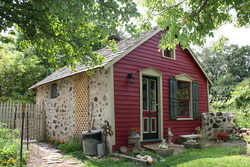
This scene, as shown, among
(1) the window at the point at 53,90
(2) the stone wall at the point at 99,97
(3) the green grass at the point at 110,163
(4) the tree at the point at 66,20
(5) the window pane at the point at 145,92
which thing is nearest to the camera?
(4) the tree at the point at 66,20

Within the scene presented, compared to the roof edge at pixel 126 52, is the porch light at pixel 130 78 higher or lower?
lower

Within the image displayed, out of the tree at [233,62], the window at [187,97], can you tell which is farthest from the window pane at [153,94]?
the tree at [233,62]

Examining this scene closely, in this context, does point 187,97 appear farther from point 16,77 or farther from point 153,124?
point 16,77

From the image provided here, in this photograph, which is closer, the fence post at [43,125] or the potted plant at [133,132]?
the potted plant at [133,132]

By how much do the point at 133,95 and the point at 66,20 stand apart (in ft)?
12.1

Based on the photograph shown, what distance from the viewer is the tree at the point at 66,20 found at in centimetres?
433

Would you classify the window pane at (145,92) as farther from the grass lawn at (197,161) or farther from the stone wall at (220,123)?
the stone wall at (220,123)

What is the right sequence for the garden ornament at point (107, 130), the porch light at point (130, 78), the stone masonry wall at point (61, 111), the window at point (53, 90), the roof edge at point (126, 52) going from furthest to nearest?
the window at point (53, 90)
the stone masonry wall at point (61, 111)
the porch light at point (130, 78)
the roof edge at point (126, 52)
the garden ornament at point (107, 130)

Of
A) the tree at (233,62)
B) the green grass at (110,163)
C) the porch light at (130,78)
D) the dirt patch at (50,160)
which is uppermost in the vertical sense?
the tree at (233,62)

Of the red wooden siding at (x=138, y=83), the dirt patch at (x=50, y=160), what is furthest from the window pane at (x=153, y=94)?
the dirt patch at (x=50, y=160)

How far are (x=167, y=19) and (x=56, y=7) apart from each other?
129 inches

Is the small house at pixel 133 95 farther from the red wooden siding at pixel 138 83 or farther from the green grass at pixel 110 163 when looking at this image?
the green grass at pixel 110 163

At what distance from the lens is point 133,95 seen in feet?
26.3

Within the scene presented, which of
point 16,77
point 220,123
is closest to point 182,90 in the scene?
point 220,123
